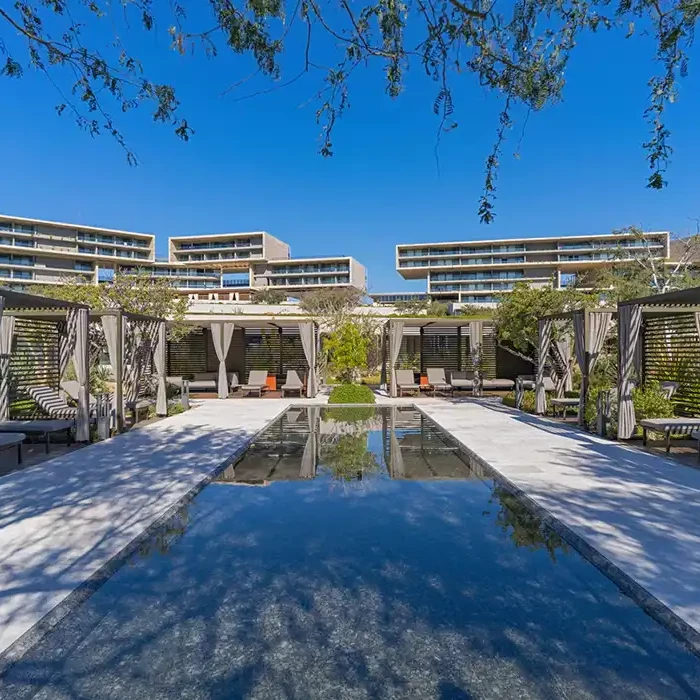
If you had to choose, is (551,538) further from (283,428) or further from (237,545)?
(283,428)

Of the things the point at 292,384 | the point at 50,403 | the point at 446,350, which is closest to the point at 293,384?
the point at 292,384

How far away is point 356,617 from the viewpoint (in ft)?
9.61

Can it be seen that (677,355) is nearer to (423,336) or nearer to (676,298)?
(676,298)

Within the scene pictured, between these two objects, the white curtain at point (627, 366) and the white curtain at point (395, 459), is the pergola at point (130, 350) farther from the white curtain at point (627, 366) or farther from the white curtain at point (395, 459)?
the white curtain at point (627, 366)

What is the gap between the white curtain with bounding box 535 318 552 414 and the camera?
11234mm

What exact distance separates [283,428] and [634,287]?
70.3 feet

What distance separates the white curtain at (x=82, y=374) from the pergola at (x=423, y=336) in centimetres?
924

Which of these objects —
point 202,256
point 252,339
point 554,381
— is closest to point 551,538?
point 554,381

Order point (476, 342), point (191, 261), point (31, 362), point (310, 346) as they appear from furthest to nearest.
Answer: point (191, 261)
point (476, 342)
point (310, 346)
point (31, 362)

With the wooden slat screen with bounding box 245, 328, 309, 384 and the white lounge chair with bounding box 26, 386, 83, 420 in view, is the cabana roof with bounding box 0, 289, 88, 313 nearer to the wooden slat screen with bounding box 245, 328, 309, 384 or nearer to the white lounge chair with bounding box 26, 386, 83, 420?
the white lounge chair with bounding box 26, 386, 83, 420

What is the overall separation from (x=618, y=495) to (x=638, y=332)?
13.6 feet

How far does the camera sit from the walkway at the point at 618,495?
336 centimetres

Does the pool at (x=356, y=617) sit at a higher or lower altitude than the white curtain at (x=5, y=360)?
lower

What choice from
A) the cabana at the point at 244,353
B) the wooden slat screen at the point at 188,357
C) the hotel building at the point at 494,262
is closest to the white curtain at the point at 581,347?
the cabana at the point at 244,353
